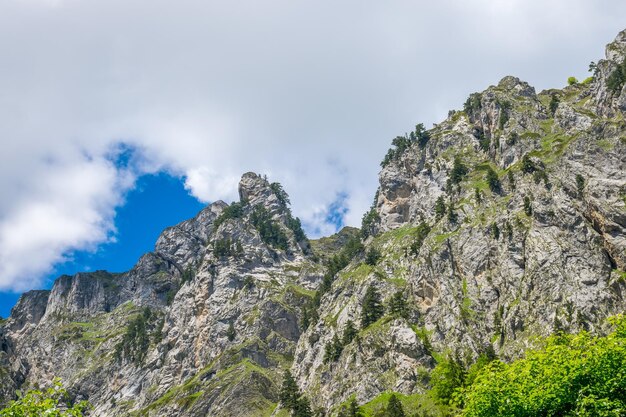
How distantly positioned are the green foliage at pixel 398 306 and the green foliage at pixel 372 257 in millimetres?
28873

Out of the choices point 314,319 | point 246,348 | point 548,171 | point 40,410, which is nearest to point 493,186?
point 548,171

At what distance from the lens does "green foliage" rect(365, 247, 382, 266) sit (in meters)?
186

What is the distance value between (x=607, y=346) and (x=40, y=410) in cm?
3516

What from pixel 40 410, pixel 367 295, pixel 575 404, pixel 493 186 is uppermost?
pixel 493 186

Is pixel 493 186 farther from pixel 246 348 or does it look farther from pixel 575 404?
pixel 575 404

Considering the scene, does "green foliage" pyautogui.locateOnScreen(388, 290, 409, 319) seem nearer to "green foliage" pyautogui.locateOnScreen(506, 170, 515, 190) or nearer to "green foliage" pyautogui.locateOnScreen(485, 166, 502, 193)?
"green foliage" pyautogui.locateOnScreen(485, 166, 502, 193)

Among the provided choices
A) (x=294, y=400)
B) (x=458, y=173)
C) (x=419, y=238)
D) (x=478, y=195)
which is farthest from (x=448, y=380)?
(x=458, y=173)

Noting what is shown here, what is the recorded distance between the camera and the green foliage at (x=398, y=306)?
149 m

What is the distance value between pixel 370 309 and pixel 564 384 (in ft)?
406

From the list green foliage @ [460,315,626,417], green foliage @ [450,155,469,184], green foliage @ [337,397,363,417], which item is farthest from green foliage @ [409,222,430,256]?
green foliage @ [460,315,626,417]

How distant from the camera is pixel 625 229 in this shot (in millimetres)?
126188

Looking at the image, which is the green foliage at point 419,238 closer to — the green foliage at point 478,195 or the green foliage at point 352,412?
the green foliage at point 478,195

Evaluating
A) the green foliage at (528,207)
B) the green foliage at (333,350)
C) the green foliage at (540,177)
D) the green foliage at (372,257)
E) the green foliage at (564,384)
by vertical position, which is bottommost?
the green foliage at (564,384)

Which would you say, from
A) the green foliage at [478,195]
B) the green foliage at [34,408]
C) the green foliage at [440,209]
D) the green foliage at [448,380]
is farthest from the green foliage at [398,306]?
the green foliage at [34,408]
